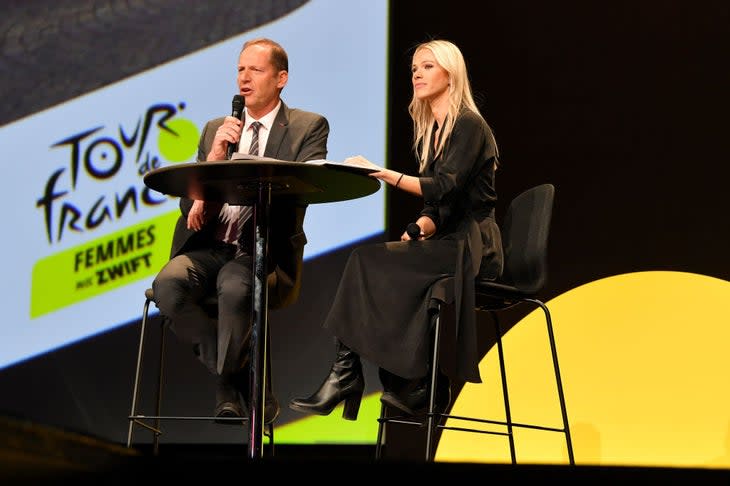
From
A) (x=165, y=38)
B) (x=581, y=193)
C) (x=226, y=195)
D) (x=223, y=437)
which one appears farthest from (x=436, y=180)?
(x=165, y=38)

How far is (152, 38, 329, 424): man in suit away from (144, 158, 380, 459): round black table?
0.16 m

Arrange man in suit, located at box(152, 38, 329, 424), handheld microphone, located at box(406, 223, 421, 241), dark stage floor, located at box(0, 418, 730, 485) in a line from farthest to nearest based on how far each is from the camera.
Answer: man in suit, located at box(152, 38, 329, 424), handheld microphone, located at box(406, 223, 421, 241), dark stage floor, located at box(0, 418, 730, 485)

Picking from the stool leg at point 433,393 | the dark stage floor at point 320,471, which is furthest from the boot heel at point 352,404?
the dark stage floor at point 320,471

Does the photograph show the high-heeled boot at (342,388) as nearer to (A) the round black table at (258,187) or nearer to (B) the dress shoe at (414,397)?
(B) the dress shoe at (414,397)

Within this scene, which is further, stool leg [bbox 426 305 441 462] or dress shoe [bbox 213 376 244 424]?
dress shoe [bbox 213 376 244 424]

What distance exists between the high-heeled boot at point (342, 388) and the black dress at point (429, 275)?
0.06 meters

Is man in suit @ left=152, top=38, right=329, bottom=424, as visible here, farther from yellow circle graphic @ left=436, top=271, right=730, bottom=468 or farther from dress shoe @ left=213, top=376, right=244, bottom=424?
yellow circle graphic @ left=436, top=271, right=730, bottom=468

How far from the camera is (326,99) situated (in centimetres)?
416

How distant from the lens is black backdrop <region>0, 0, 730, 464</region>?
369 centimetres

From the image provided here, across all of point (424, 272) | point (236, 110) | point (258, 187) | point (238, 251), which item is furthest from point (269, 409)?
point (236, 110)

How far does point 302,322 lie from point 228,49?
4.11 ft

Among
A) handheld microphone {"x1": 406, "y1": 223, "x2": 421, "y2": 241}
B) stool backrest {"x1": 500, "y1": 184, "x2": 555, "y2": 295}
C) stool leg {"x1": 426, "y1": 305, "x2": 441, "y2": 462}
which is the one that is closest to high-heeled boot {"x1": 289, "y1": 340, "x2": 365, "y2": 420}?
stool leg {"x1": 426, "y1": 305, "x2": 441, "y2": 462}

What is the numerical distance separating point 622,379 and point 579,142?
0.94m

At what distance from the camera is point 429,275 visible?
282cm
